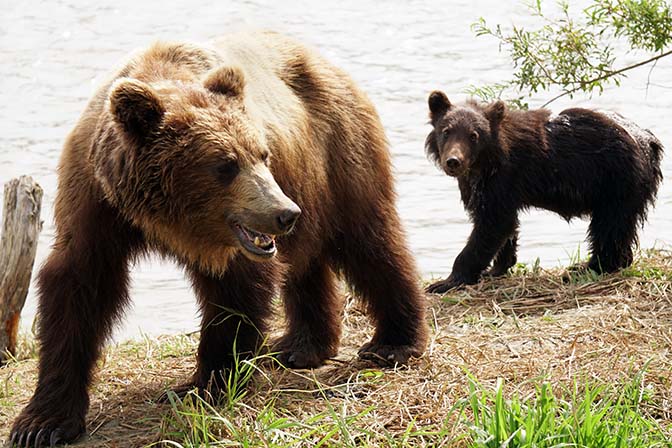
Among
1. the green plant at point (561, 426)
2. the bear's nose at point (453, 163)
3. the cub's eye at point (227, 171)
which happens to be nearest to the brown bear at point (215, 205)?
the cub's eye at point (227, 171)

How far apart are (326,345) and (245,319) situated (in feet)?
3.40

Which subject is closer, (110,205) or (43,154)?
(110,205)

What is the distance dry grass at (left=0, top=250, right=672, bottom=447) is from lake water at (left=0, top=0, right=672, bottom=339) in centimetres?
350

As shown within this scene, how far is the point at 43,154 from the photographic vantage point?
1312 cm

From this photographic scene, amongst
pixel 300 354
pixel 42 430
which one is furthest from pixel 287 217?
pixel 300 354

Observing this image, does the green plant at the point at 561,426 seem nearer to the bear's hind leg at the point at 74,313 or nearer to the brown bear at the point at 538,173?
the bear's hind leg at the point at 74,313

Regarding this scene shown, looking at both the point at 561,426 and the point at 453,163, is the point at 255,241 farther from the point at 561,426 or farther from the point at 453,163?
the point at 453,163

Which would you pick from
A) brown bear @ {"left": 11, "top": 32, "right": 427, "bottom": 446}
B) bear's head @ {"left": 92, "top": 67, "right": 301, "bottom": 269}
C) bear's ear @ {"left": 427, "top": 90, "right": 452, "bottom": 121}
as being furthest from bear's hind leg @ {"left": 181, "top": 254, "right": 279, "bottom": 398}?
bear's ear @ {"left": 427, "top": 90, "right": 452, "bottom": 121}

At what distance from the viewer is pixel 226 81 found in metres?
4.52

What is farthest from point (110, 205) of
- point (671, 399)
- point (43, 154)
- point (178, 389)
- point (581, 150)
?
point (43, 154)

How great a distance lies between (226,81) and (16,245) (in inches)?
133

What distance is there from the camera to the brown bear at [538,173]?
7.43 metres

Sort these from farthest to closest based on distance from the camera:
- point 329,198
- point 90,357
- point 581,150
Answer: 1. point 581,150
2. point 329,198
3. point 90,357

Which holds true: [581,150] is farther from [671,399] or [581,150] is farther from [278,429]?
[278,429]
